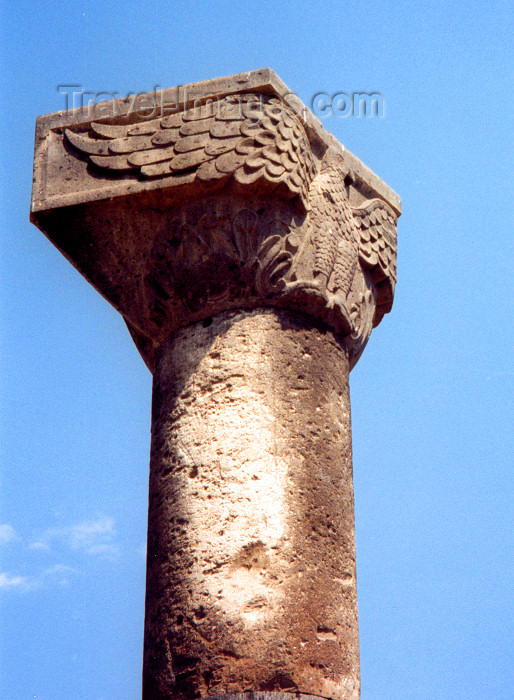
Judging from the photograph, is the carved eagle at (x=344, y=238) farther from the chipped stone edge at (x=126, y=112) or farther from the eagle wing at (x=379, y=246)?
the chipped stone edge at (x=126, y=112)

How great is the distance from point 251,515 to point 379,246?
5.30 feet

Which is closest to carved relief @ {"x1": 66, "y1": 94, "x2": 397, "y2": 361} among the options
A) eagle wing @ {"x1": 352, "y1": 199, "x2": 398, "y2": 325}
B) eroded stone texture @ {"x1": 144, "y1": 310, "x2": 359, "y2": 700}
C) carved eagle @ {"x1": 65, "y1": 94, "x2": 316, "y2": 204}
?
carved eagle @ {"x1": 65, "y1": 94, "x2": 316, "y2": 204}

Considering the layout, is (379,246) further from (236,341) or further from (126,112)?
(126,112)

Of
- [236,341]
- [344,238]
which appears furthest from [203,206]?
[344,238]

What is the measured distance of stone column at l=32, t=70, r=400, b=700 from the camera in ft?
12.8

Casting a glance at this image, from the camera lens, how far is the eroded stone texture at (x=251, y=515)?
3.85 m

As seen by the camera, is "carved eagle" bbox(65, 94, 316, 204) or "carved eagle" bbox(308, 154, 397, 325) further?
"carved eagle" bbox(308, 154, 397, 325)

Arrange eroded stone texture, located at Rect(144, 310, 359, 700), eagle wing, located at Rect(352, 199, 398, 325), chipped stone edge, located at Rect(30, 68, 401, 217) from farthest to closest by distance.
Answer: eagle wing, located at Rect(352, 199, 398, 325) → chipped stone edge, located at Rect(30, 68, 401, 217) → eroded stone texture, located at Rect(144, 310, 359, 700)

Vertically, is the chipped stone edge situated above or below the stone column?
above

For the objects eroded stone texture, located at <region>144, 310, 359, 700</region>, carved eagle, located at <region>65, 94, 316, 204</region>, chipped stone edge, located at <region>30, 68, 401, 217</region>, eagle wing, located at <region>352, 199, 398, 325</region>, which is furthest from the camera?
eagle wing, located at <region>352, 199, 398, 325</region>

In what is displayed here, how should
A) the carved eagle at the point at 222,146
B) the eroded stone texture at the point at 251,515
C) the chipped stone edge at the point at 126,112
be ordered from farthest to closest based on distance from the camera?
the chipped stone edge at the point at 126,112
the carved eagle at the point at 222,146
the eroded stone texture at the point at 251,515

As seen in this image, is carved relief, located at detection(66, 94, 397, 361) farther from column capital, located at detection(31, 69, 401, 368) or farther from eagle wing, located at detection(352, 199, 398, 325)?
eagle wing, located at detection(352, 199, 398, 325)

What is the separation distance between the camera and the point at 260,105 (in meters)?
4.54

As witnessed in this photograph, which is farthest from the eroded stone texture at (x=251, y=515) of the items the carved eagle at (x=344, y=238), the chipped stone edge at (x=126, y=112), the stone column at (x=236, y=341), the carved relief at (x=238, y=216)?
the chipped stone edge at (x=126, y=112)
